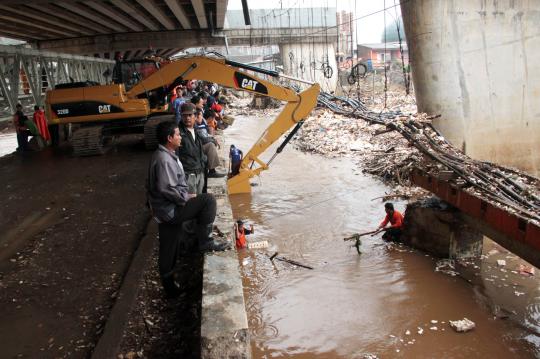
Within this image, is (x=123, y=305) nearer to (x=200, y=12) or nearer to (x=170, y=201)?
(x=170, y=201)

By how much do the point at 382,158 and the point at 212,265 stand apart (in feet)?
29.3

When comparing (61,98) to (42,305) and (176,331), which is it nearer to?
(42,305)

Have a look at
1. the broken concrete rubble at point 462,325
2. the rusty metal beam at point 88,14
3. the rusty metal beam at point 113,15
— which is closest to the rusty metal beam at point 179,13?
the rusty metal beam at point 113,15

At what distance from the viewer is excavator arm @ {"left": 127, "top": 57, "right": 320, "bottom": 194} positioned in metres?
8.27

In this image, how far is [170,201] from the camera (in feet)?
12.3

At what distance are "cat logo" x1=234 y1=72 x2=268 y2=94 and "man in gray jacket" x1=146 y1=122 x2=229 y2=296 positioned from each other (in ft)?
15.0

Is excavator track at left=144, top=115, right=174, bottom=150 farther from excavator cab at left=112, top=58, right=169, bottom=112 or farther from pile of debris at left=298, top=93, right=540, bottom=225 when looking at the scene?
pile of debris at left=298, top=93, right=540, bottom=225

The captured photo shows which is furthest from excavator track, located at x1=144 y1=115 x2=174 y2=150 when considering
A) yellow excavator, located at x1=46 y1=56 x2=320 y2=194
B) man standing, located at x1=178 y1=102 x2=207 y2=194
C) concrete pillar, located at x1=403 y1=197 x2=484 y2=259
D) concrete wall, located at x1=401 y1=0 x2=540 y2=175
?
concrete pillar, located at x1=403 y1=197 x2=484 y2=259

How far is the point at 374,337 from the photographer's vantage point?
4.76 meters

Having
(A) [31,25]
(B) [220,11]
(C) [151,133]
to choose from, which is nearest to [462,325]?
(C) [151,133]

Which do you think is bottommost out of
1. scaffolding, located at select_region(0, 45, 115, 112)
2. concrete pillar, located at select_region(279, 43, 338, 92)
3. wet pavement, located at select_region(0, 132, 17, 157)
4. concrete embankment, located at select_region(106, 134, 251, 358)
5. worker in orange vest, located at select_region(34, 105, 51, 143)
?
concrete embankment, located at select_region(106, 134, 251, 358)

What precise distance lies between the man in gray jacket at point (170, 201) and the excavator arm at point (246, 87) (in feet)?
14.8

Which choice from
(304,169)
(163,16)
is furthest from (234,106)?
(304,169)

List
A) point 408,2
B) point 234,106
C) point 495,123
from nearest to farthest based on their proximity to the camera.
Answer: point 408,2 < point 495,123 < point 234,106
